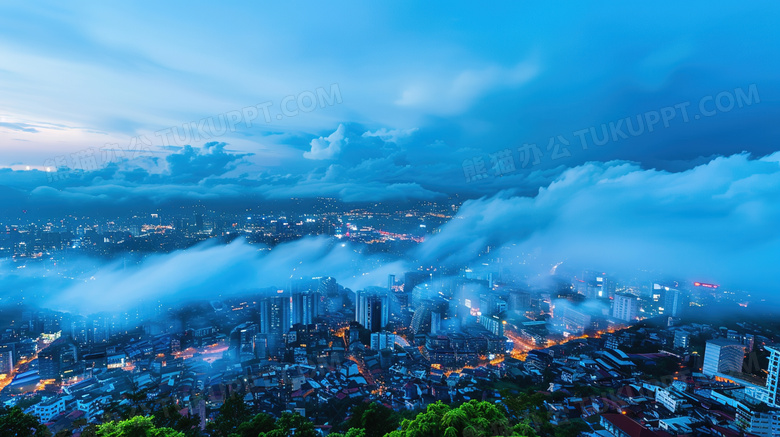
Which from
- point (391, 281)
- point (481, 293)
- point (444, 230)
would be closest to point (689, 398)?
point (481, 293)

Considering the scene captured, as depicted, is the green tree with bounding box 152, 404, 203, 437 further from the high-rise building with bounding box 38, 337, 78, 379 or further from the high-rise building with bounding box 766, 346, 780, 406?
the high-rise building with bounding box 766, 346, 780, 406

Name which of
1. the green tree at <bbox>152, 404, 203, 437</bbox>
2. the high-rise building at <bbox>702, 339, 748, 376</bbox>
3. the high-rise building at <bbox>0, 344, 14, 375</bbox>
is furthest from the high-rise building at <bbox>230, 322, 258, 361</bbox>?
the high-rise building at <bbox>702, 339, 748, 376</bbox>

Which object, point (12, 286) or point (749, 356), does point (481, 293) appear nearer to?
point (749, 356)

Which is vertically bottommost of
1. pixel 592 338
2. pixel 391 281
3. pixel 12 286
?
pixel 592 338

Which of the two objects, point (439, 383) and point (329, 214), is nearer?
point (439, 383)

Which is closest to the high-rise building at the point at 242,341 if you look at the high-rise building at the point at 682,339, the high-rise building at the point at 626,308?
the high-rise building at the point at 682,339

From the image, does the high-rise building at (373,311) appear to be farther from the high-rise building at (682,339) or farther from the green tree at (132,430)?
the high-rise building at (682,339)

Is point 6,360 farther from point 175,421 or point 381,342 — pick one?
point 381,342
